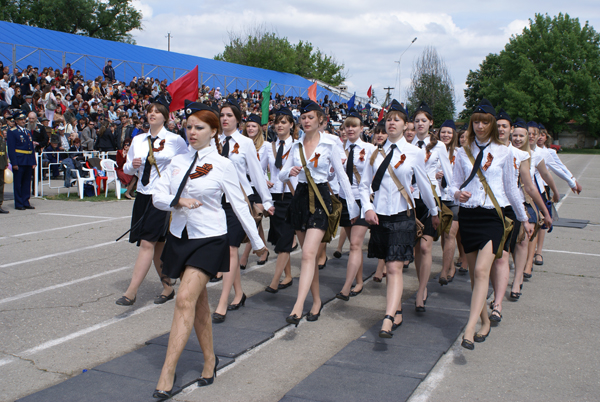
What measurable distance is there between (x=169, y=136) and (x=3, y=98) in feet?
50.6

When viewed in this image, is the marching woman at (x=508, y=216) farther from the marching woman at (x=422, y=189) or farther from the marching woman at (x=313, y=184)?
the marching woman at (x=313, y=184)

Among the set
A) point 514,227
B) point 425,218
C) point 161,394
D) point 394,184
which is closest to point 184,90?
point 394,184

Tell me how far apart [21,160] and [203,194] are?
423 inches

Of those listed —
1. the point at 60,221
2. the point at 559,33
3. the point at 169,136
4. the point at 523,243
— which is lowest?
the point at 60,221

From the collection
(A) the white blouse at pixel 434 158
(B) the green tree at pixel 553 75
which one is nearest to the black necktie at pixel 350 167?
(A) the white blouse at pixel 434 158

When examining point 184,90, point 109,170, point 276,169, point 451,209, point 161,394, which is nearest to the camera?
point 161,394

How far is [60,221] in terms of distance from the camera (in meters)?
11.1

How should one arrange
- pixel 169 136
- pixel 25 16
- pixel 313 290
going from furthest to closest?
pixel 25 16
pixel 169 136
pixel 313 290

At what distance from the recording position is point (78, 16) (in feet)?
187

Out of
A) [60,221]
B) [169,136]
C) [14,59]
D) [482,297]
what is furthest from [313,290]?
[14,59]

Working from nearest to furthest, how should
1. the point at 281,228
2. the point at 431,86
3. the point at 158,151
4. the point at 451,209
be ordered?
1. the point at 158,151
2. the point at 281,228
3. the point at 451,209
4. the point at 431,86

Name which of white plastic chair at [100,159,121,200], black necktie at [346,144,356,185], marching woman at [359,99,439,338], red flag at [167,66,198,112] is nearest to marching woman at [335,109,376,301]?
black necktie at [346,144,356,185]

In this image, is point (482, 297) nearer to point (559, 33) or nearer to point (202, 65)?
point (202, 65)

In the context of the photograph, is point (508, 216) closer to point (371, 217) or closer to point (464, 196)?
point (464, 196)
